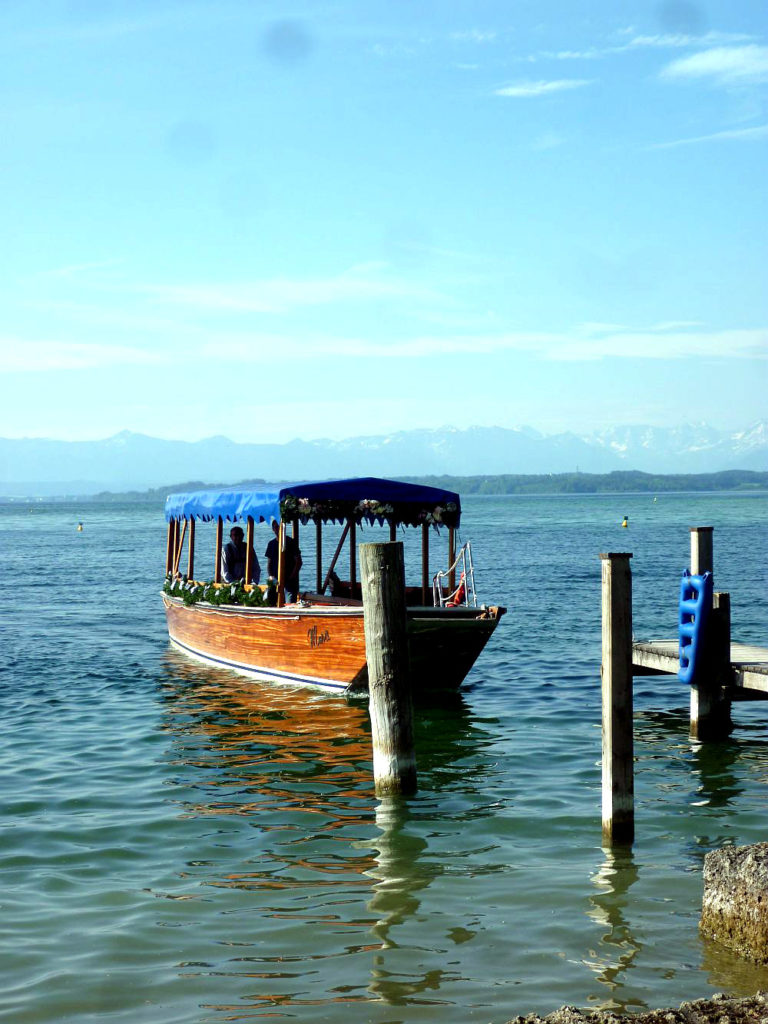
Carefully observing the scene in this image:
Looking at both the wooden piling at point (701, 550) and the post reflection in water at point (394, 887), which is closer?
the post reflection in water at point (394, 887)

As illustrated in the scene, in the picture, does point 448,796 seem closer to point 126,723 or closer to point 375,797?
point 375,797

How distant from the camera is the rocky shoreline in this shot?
564cm

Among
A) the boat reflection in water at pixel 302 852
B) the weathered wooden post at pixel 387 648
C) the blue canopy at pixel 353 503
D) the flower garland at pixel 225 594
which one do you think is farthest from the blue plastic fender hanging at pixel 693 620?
the flower garland at pixel 225 594

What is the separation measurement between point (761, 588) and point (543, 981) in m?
28.1

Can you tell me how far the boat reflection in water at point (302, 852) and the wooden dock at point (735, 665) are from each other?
239cm

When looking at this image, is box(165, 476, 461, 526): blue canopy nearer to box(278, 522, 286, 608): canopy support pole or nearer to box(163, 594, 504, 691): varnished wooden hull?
box(278, 522, 286, 608): canopy support pole

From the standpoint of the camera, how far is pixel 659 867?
8938 millimetres

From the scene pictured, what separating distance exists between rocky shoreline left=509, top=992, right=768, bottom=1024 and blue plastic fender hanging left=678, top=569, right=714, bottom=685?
663 cm

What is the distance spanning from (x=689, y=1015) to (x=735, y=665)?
24.3ft

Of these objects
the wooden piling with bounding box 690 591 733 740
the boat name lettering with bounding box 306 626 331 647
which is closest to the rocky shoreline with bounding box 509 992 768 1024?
the wooden piling with bounding box 690 591 733 740

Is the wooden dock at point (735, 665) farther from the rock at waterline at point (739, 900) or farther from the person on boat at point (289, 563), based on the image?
the person on boat at point (289, 563)

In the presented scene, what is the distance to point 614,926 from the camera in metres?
7.75

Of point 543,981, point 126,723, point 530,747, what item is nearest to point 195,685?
point 126,723

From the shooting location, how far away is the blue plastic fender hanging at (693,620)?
12320mm
